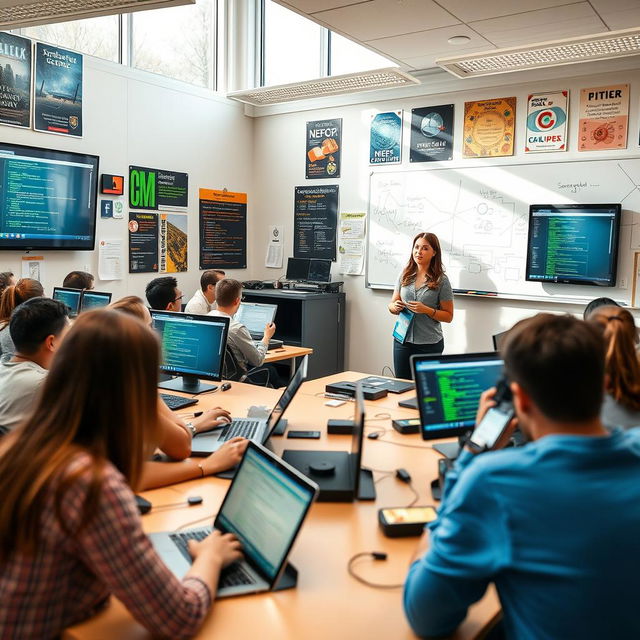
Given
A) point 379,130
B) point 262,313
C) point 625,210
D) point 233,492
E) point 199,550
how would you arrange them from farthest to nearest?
1. point 379,130
2. point 262,313
3. point 625,210
4. point 233,492
5. point 199,550

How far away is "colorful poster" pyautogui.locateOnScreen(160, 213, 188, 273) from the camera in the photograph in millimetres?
5770

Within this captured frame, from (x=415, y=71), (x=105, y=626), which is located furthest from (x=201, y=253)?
(x=105, y=626)

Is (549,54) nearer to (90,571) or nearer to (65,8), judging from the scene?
(65,8)

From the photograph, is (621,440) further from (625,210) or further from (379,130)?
(379,130)

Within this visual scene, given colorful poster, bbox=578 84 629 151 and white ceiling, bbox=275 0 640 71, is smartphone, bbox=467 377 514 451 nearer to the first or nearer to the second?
white ceiling, bbox=275 0 640 71

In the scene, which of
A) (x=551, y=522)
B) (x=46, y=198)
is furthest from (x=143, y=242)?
(x=551, y=522)

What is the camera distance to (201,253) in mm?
6156

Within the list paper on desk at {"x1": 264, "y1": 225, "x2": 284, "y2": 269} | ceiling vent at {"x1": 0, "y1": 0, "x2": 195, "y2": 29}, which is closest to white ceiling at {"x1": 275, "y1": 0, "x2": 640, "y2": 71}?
ceiling vent at {"x1": 0, "y1": 0, "x2": 195, "y2": 29}

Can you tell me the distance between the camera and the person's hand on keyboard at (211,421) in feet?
8.48

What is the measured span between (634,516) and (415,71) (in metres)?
4.93

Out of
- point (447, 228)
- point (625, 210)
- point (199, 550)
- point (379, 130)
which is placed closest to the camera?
point (199, 550)

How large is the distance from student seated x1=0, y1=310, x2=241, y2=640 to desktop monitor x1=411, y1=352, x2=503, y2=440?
1160 mm

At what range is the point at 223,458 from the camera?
221cm

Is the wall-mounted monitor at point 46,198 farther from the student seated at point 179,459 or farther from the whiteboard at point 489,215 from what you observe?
the student seated at point 179,459
